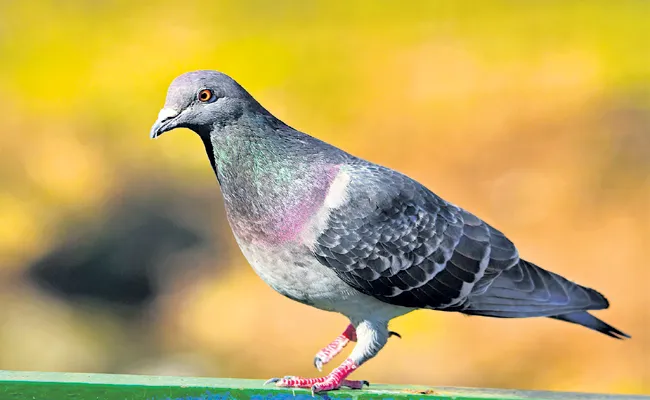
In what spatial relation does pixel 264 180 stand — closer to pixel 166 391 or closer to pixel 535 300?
pixel 166 391

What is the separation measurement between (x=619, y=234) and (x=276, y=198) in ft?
22.9

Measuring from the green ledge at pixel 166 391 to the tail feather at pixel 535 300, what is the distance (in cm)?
60

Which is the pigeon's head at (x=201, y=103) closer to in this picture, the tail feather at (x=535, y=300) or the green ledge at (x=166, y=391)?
the green ledge at (x=166, y=391)

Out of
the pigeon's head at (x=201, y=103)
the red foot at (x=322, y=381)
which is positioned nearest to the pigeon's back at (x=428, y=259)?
the red foot at (x=322, y=381)

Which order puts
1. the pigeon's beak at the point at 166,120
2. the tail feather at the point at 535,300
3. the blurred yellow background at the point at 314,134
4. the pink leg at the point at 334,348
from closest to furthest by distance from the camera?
the pigeon's beak at the point at 166,120, the tail feather at the point at 535,300, the pink leg at the point at 334,348, the blurred yellow background at the point at 314,134

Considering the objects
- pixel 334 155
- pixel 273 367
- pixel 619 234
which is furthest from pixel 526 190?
pixel 334 155

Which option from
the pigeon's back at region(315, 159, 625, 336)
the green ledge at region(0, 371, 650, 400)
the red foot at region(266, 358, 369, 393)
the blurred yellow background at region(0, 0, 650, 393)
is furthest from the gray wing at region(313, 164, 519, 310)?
the blurred yellow background at region(0, 0, 650, 393)

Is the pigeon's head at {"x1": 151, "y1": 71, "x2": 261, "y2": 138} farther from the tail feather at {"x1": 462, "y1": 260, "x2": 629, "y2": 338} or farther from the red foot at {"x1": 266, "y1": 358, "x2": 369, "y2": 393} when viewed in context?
the tail feather at {"x1": 462, "y1": 260, "x2": 629, "y2": 338}

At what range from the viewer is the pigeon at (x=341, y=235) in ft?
12.7

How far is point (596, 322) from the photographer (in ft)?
14.8

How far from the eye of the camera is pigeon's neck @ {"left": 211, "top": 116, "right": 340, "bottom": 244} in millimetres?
3869

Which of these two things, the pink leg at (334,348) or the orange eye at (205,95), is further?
the pink leg at (334,348)

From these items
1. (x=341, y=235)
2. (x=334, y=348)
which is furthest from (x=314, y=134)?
(x=341, y=235)

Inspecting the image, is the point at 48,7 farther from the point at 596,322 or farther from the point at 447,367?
the point at 596,322
